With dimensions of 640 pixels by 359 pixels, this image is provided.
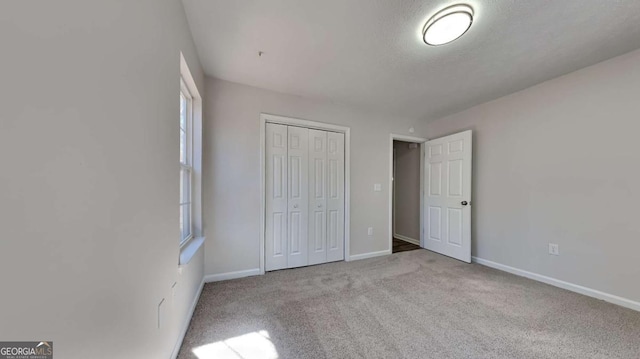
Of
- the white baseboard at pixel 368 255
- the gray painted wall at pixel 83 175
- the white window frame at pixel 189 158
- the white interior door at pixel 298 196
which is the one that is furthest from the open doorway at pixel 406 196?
the gray painted wall at pixel 83 175

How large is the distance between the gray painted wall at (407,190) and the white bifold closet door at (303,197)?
1.83m

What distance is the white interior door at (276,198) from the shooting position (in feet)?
9.22

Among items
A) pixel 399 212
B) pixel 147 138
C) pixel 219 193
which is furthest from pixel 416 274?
pixel 147 138

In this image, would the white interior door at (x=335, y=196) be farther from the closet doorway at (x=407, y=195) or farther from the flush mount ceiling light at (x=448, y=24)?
the flush mount ceiling light at (x=448, y=24)

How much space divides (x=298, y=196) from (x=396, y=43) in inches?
79.0

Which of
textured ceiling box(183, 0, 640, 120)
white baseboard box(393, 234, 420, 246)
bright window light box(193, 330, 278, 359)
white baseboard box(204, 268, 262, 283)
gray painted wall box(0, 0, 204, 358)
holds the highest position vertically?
textured ceiling box(183, 0, 640, 120)

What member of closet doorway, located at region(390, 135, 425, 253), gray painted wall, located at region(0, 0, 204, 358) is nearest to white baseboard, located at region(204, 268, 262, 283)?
gray painted wall, located at region(0, 0, 204, 358)

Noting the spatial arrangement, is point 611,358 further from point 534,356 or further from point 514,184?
point 514,184

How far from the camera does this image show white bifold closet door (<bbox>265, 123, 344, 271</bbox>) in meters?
2.84

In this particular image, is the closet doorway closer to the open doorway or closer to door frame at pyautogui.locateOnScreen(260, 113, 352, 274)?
the open doorway

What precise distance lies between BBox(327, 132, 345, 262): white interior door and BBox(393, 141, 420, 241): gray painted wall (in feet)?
5.99

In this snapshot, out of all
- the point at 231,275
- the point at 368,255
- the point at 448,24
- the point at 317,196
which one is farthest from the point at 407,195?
the point at 231,275

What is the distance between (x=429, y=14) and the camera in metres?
1.55

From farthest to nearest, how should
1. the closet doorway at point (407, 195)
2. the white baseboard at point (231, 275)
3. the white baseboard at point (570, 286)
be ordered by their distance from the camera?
the closet doorway at point (407, 195) → the white baseboard at point (231, 275) → the white baseboard at point (570, 286)
